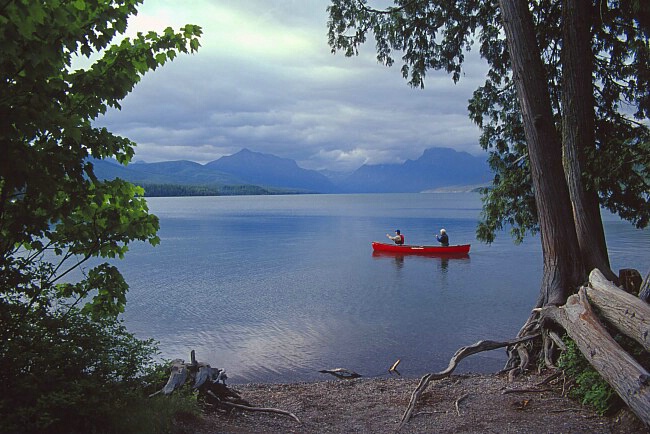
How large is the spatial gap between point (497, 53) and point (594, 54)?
2.57 meters

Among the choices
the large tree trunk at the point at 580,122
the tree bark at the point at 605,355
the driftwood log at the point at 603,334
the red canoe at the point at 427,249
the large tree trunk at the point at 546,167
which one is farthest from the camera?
the red canoe at the point at 427,249

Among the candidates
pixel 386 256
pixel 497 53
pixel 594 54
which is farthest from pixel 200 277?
pixel 594 54

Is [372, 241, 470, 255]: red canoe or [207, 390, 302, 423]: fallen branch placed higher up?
[207, 390, 302, 423]: fallen branch

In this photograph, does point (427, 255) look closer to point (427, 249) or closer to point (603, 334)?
point (427, 249)

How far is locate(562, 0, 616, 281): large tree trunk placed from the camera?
9.80 m

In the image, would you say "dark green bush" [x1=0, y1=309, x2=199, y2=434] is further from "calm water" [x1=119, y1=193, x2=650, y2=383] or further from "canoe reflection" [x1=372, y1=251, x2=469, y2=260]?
"canoe reflection" [x1=372, y1=251, x2=469, y2=260]

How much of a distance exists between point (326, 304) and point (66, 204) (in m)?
20.2

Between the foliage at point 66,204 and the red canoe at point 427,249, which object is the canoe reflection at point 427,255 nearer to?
the red canoe at point 427,249

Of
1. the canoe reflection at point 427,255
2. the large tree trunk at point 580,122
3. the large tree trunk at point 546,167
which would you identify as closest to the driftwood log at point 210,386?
the large tree trunk at point 546,167

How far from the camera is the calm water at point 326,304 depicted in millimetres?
15922

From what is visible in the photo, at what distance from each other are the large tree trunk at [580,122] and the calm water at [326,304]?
5901mm

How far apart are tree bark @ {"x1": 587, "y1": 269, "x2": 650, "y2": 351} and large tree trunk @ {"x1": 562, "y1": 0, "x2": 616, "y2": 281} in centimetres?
150

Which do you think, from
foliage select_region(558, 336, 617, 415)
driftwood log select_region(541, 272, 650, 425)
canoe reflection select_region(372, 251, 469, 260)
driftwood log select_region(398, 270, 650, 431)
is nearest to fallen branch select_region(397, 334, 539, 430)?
driftwood log select_region(398, 270, 650, 431)

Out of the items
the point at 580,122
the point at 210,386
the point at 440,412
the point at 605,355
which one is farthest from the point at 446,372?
the point at 580,122
